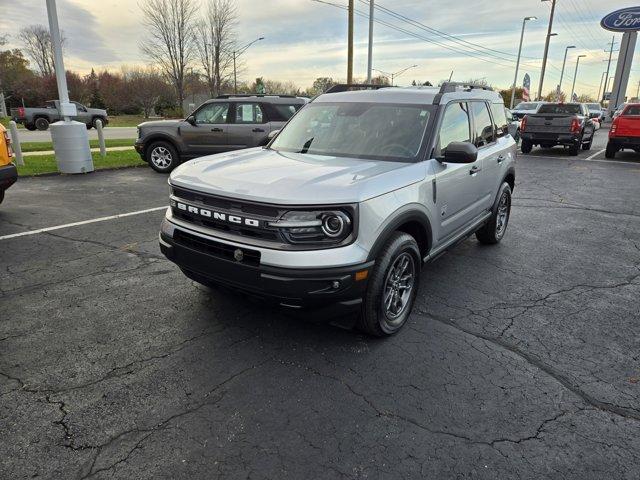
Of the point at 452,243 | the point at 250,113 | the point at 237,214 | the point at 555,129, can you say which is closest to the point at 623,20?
the point at 555,129

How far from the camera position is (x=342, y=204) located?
9.62ft

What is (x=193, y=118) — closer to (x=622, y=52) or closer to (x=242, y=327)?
(x=242, y=327)

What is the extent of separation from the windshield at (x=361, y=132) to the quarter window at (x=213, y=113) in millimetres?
7216

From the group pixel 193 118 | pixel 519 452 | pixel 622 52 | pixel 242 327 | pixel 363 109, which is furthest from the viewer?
pixel 622 52

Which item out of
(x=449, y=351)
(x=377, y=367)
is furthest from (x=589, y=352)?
(x=377, y=367)

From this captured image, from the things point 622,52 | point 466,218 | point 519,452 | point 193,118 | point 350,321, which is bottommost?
point 519,452

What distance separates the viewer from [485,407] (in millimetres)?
2805

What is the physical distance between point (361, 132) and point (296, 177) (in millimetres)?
1253

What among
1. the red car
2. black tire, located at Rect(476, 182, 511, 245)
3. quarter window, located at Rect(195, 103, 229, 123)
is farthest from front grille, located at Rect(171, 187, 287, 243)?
the red car

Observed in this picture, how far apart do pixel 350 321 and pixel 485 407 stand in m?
1.08

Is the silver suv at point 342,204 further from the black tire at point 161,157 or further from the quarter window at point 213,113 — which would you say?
the black tire at point 161,157

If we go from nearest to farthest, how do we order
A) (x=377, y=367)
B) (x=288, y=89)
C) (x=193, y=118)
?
1. (x=377, y=367)
2. (x=193, y=118)
3. (x=288, y=89)

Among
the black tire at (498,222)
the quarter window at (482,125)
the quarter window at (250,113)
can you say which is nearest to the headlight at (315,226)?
the quarter window at (482,125)

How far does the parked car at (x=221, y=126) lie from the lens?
11312 millimetres
